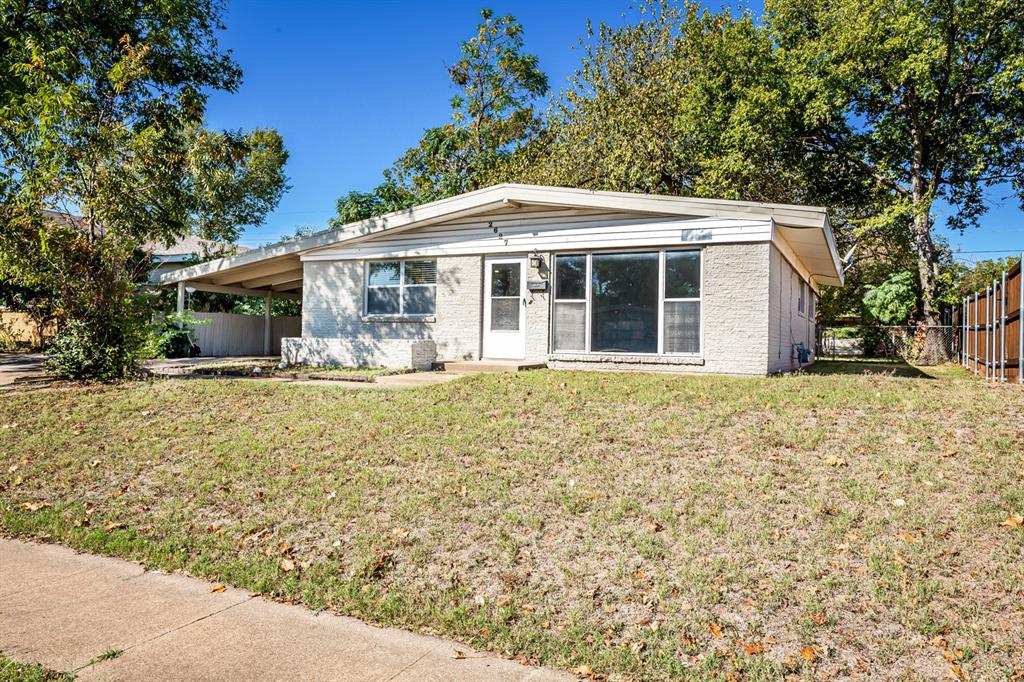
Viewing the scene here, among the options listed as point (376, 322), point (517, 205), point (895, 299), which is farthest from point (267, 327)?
point (895, 299)

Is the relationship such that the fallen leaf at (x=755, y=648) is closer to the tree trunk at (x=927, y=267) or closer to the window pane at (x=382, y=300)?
the window pane at (x=382, y=300)

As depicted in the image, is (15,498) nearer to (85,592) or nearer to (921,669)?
(85,592)

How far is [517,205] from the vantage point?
43.2 ft

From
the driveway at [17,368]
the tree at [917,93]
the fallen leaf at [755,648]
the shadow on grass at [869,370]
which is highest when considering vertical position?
the tree at [917,93]

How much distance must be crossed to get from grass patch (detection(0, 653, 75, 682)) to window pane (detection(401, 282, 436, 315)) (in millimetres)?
11364

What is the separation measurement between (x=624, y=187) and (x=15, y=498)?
20.4 meters

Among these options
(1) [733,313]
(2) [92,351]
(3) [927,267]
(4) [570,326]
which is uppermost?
(3) [927,267]

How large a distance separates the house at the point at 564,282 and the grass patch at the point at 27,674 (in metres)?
10.0

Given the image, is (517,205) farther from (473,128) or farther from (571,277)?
(473,128)

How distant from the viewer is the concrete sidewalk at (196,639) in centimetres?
328

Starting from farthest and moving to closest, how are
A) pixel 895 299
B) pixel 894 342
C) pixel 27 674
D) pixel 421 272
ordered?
1. pixel 895 299
2. pixel 894 342
3. pixel 421 272
4. pixel 27 674

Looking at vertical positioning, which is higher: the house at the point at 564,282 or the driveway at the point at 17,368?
the house at the point at 564,282

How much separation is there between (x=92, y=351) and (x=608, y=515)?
10.1m

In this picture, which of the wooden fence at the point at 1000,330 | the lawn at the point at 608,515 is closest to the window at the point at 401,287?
the lawn at the point at 608,515
